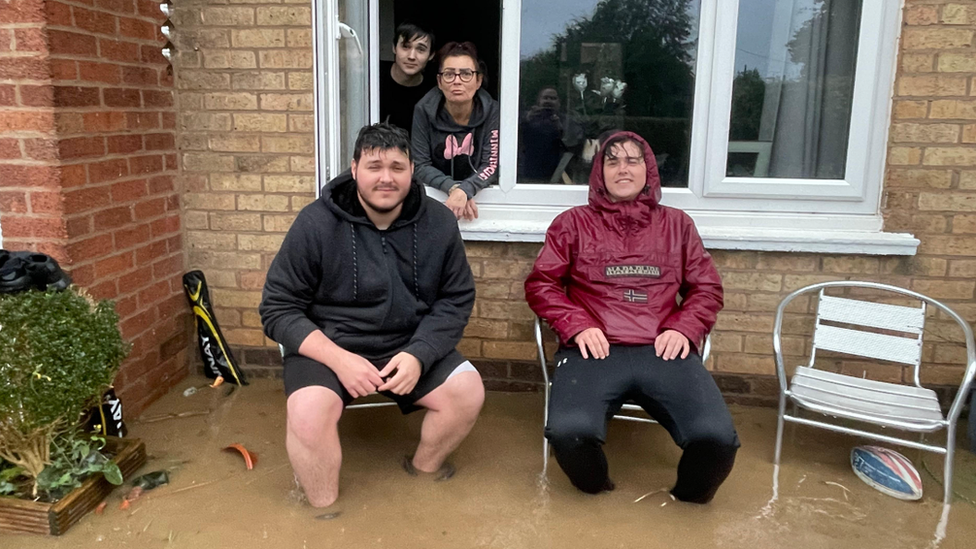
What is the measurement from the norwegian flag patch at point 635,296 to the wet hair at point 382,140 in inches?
37.6

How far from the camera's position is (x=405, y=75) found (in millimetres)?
3729

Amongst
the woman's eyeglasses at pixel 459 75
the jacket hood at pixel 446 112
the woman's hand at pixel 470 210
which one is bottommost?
the woman's hand at pixel 470 210

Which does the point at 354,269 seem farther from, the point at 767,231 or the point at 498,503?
the point at 767,231

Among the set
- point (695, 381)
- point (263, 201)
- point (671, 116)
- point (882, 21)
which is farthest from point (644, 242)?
point (263, 201)

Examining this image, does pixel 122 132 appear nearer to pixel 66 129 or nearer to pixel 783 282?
pixel 66 129

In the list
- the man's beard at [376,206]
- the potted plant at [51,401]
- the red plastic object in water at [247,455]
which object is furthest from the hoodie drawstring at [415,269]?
the potted plant at [51,401]

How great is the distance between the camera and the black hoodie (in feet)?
8.43

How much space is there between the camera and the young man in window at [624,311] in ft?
8.09

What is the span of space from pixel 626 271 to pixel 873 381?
1.09 metres

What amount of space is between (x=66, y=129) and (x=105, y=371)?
929 millimetres

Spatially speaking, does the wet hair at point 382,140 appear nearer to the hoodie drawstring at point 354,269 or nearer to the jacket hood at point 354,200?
the jacket hood at point 354,200

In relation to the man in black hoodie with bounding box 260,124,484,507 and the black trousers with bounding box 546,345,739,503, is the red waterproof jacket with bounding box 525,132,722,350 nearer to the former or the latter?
the black trousers with bounding box 546,345,739,503

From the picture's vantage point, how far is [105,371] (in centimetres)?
239

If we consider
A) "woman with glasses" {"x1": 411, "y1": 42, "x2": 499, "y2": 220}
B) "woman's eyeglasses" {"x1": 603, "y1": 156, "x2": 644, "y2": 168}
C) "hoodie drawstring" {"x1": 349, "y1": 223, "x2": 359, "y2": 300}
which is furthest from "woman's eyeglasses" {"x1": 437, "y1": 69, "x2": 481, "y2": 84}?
"hoodie drawstring" {"x1": 349, "y1": 223, "x2": 359, "y2": 300}
